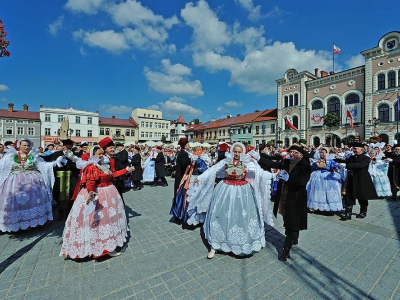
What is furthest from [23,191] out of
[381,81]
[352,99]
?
[352,99]

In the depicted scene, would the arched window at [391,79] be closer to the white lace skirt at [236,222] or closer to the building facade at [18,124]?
the white lace skirt at [236,222]

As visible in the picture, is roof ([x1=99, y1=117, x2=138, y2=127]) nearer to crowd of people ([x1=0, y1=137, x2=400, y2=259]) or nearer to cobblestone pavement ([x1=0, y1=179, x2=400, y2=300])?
crowd of people ([x1=0, y1=137, x2=400, y2=259])

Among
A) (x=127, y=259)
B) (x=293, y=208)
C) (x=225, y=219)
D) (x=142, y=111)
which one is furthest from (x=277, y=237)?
(x=142, y=111)

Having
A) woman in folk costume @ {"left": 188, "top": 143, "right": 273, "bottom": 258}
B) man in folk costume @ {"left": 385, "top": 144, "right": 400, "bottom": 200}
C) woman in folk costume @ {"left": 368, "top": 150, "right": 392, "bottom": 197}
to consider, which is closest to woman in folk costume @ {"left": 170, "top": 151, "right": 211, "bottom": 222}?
woman in folk costume @ {"left": 188, "top": 143, "right": 273, "bottom": 258}

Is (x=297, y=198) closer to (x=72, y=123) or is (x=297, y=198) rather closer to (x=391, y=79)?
(x=391, y=79)

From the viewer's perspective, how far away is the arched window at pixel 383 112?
2725cm

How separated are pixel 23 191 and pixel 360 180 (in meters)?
8.31

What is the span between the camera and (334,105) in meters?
33.2

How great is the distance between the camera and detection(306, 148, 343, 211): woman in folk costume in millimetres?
5715

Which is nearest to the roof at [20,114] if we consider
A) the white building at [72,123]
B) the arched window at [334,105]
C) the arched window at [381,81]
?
the white building at [72,123]

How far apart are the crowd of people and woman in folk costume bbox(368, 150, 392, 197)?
3.35m

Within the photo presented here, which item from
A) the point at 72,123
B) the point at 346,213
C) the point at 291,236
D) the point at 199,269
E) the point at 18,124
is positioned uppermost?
the point at 72,123

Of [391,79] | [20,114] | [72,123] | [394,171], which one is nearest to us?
[394,171]

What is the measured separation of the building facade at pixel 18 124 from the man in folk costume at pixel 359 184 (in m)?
52.4
